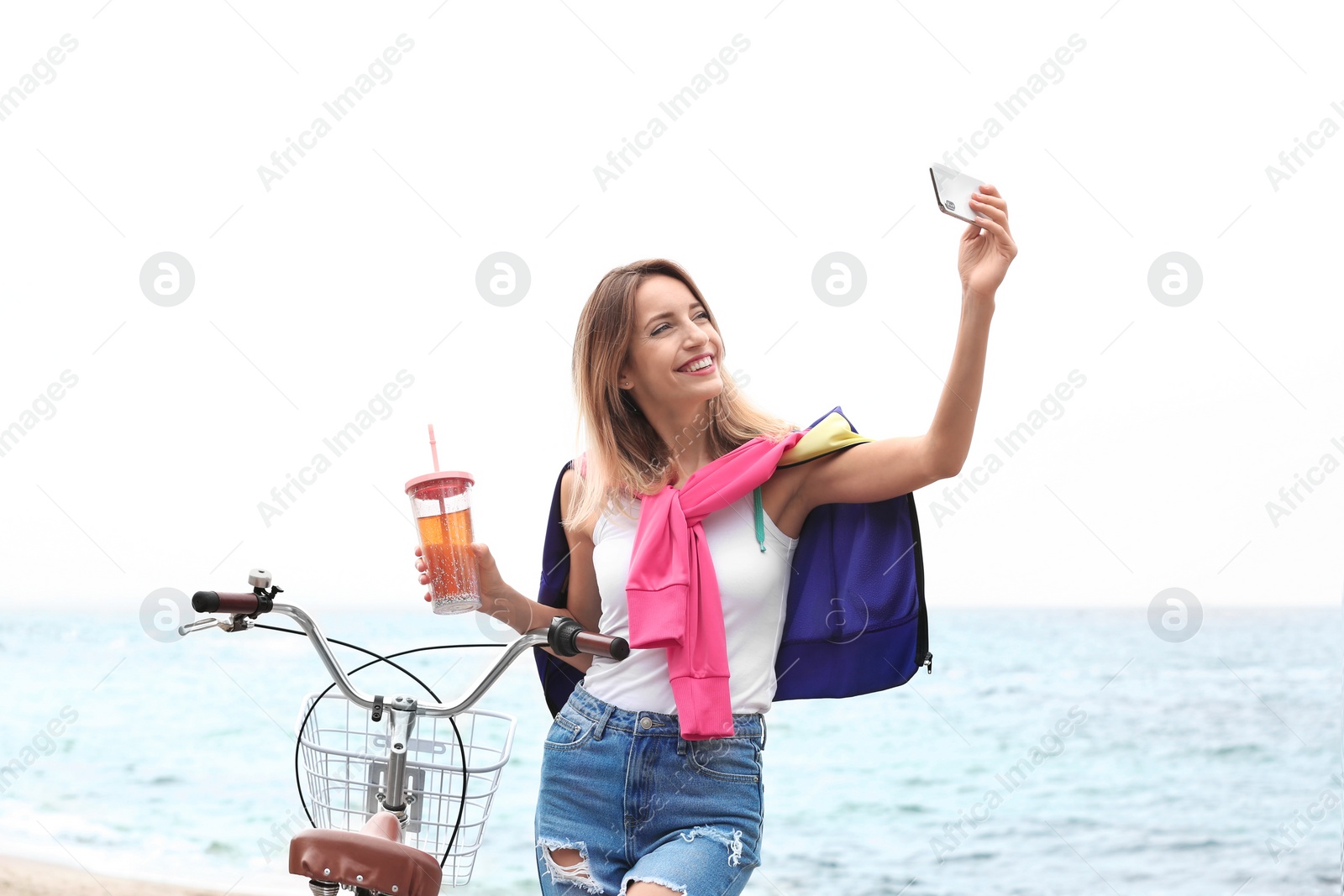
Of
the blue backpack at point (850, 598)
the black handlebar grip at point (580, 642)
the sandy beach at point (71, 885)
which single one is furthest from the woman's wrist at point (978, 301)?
the sandy beach at point (71, 885)

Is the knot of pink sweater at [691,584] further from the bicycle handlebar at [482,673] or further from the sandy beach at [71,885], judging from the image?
the sandy beach at [71,885]

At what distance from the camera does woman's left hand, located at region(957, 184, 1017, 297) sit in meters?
1.79

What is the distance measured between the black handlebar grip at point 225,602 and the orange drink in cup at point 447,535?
0.30m

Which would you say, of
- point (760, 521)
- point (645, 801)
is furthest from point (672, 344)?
point (645, 801)

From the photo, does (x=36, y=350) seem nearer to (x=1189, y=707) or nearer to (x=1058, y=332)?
(x=1058, y=332)

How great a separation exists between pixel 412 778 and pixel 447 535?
1.34 feet

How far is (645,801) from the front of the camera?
1961 millimetres

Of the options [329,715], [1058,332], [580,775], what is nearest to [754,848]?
[580,775]

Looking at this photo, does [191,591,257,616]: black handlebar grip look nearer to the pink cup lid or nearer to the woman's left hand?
the pink cup lid

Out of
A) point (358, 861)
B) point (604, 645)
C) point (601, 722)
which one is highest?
point (604, 645)

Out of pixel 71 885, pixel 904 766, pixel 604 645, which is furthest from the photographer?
pixel 904 766

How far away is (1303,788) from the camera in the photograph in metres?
11.4

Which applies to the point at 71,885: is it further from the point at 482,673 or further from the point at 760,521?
the point at 760,521

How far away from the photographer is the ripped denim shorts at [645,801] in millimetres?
1944
